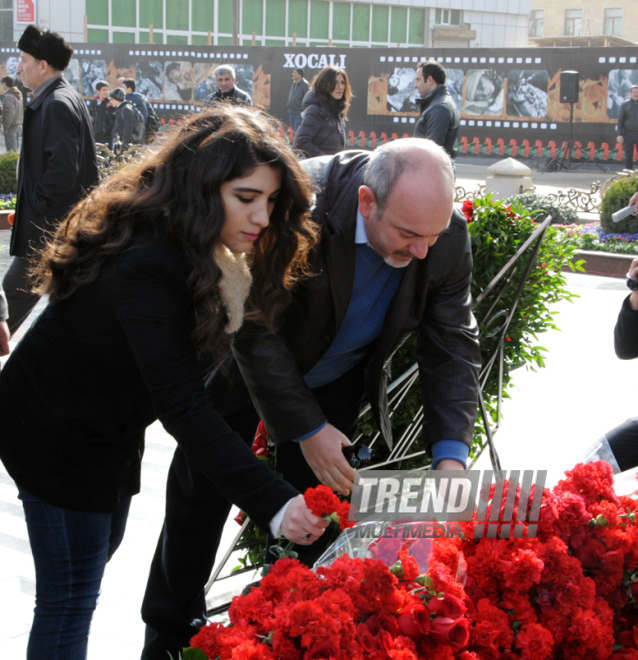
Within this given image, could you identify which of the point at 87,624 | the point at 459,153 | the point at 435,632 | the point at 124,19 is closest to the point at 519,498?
the point at 435,632

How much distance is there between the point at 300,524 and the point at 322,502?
0.11m

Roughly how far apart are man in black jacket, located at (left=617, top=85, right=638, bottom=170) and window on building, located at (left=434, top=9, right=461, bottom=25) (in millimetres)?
26969

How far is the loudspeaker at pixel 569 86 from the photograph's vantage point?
17.7m

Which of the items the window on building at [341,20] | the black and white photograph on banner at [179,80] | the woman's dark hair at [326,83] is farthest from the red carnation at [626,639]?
the window on building at [341,20]

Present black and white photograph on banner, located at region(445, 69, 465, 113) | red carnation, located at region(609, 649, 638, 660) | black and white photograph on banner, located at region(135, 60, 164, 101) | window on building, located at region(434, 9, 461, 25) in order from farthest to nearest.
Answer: window on building, located at region(434, 9, 461, 25), black and white photograph on banner, located at region(135, 60, 164, 101), black and white photograph on banner, located at region(445, 69, 465, 113), red carnation, located at region(609, 649, 638, 660)

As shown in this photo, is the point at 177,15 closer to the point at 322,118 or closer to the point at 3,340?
the point at 322,118

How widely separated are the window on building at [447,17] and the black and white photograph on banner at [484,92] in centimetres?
2156

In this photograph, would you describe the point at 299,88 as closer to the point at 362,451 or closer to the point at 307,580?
the point at 362,451

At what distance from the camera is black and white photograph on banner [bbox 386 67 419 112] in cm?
2053

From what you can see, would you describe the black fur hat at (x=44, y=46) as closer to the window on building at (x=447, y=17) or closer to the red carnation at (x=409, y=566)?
the red carnation at (x=409, y=566)

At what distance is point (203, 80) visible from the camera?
23.2 metres

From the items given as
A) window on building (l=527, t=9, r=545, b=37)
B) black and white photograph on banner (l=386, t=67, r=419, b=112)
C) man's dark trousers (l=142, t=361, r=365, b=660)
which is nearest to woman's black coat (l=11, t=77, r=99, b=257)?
man's dark trousers (l=142, t=361, r=365, b=660)

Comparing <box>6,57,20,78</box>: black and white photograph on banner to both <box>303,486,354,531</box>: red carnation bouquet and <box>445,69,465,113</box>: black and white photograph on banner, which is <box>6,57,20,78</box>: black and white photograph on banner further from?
<box>303,486,354,531</box>: red carnation bouquet

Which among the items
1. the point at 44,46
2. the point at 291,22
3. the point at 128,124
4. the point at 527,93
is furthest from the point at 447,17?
the point at 44,46
